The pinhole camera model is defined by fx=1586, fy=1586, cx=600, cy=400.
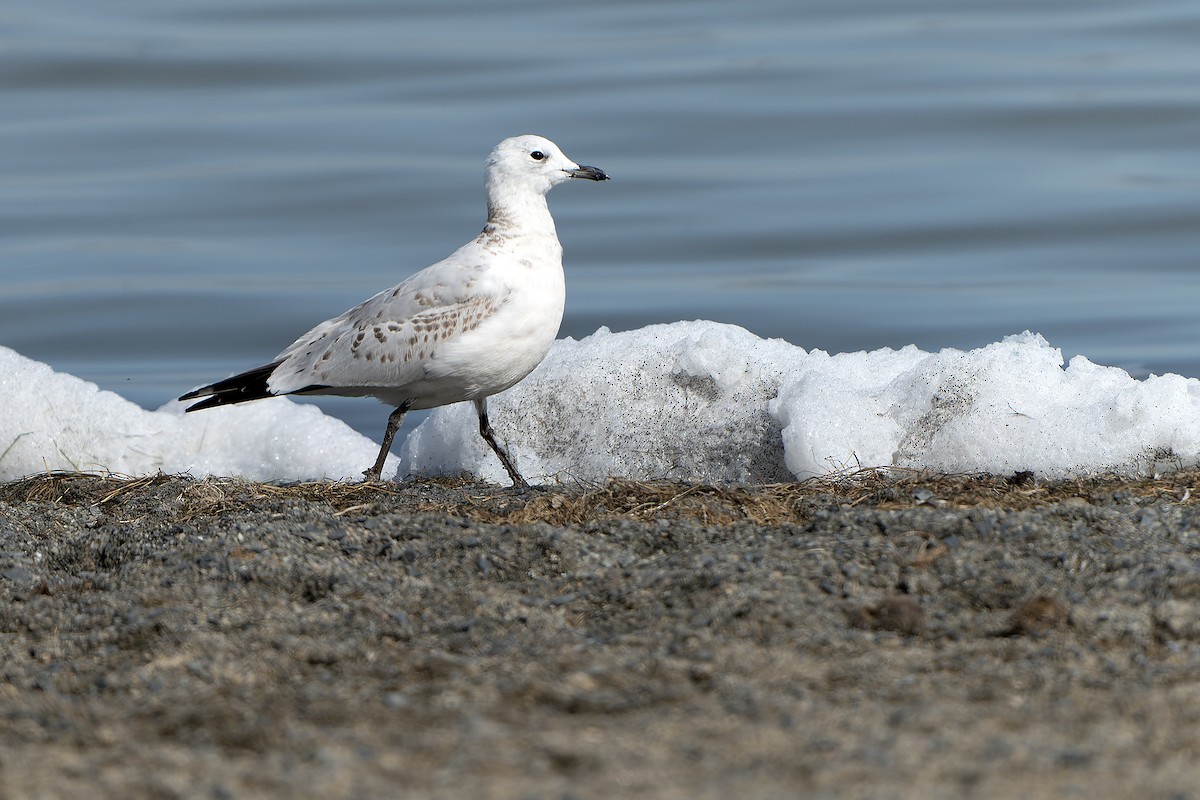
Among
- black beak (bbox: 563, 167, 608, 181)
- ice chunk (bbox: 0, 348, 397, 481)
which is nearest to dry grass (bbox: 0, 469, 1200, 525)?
black beak (bbox: 563, 167, 608, 181)

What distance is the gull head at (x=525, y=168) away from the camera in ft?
22.5

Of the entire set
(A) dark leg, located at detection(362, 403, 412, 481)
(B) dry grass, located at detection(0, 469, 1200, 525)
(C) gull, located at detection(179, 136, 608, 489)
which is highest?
(C) gull, located at detection(179, 136, 608, 489)

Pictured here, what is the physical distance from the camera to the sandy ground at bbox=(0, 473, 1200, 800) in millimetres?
2773

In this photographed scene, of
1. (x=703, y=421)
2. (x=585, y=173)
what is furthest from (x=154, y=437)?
(x=703, y=421)

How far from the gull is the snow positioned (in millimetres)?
645

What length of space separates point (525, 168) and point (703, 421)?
1.41 m

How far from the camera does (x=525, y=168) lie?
22.5 ft

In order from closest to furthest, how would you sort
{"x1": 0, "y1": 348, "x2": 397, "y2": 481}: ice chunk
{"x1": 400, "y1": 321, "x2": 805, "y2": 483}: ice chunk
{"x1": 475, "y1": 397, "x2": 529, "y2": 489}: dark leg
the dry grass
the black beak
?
1. the dry grass
2. {"x1": 475, "y1": 397, "x2": 529, "y2": 489}: dark leg
3. the black beak
4. {"x1": 400, "y1": 321, "x2": 805, "y2": 483}: ice chunk
5. {"x1": 0, "y1": 348, "x2": 397, "y2": 481}: ice chunk

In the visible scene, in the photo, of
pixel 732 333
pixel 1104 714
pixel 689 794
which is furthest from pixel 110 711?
pixel 732 333

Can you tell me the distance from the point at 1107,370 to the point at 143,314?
8430mm

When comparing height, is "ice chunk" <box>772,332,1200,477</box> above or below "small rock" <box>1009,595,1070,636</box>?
above

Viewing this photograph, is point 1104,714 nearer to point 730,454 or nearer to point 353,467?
point 730,454

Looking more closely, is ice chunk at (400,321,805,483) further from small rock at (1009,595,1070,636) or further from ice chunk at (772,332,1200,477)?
small rock at (1009,595,1070,636)

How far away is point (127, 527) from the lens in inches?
196
